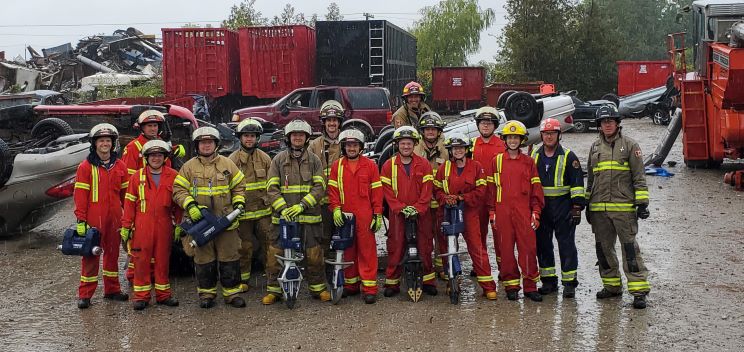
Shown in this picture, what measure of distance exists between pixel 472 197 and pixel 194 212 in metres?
2.52

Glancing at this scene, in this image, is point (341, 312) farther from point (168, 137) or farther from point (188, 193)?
point (168, 137)

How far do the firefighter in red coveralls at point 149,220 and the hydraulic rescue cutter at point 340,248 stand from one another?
151 cm

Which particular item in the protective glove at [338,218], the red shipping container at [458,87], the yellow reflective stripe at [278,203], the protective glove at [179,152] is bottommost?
the protective glove at [338,218]

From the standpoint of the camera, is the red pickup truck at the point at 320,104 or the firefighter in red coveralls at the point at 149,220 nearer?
the firefighter in red coveralls at the point at 149,220

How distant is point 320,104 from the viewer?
18594 mm

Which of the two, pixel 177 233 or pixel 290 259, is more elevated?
pixel 177 233

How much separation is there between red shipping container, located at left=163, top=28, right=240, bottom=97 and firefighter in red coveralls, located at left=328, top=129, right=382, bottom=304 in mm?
17295

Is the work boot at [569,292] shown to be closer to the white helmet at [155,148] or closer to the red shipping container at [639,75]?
the white helmet at [155,148]

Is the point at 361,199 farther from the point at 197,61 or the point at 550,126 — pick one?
the point at 197,61

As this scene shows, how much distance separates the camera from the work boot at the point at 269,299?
733cm

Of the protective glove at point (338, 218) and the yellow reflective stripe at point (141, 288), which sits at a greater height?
the protective glove at point (338, 218)

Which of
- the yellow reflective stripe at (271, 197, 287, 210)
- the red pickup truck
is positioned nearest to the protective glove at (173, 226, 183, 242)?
the yellow reflective stripe at (271, 197, 287, 210)

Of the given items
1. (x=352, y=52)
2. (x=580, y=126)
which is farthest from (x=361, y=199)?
(x=580, y=126)

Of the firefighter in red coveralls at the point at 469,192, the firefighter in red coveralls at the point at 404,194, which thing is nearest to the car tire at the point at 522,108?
the firefighter in red coveralls at the point at 469,192
